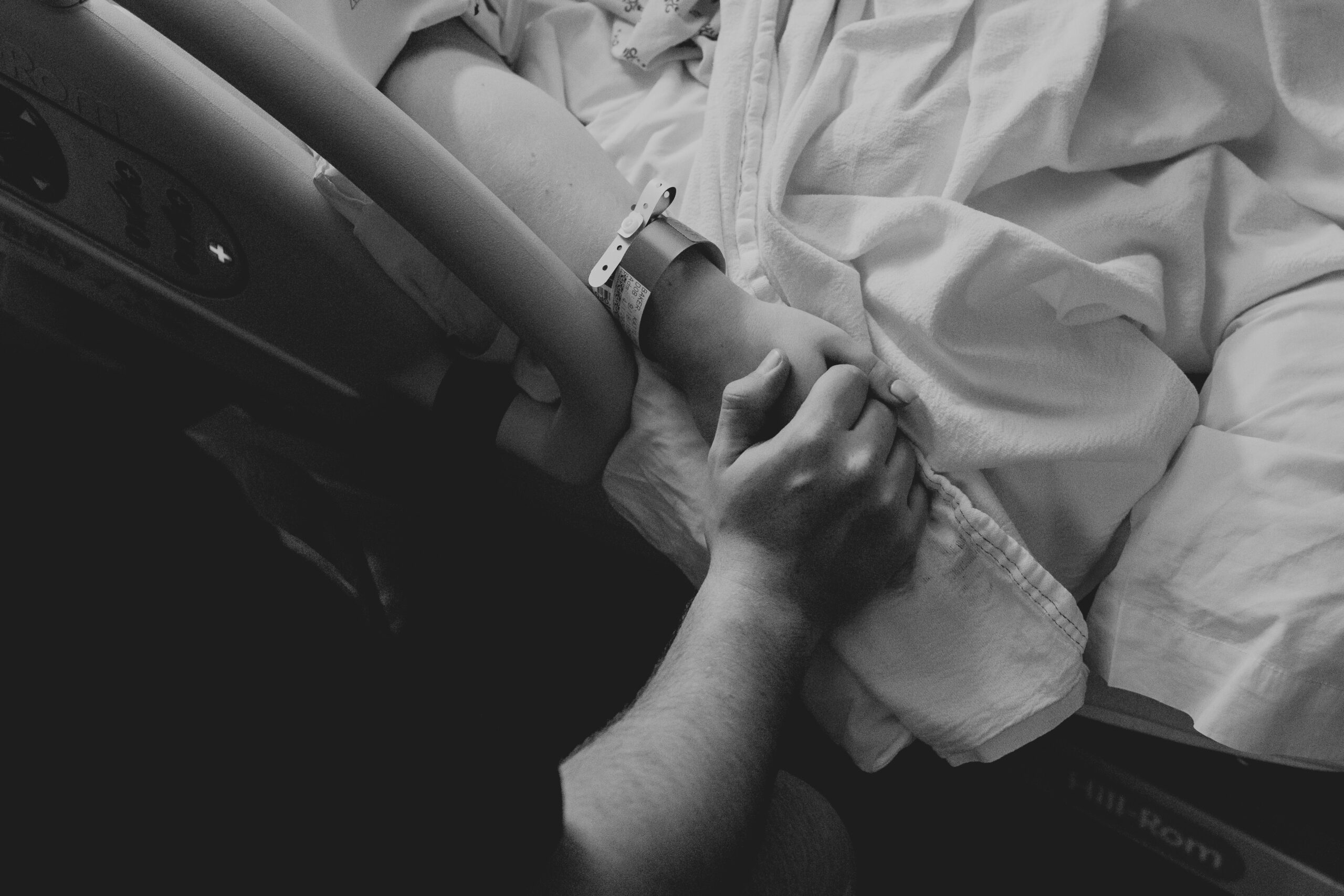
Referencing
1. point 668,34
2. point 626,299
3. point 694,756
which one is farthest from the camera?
point 668,34

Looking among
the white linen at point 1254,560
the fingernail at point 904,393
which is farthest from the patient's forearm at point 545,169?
the white linen at point 1254,560

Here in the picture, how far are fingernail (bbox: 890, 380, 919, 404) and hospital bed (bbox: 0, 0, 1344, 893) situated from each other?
0.65 ft

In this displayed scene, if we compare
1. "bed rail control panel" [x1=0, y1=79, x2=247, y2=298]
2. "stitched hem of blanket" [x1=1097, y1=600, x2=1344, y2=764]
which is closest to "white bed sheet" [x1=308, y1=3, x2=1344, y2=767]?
"stitched hem of blanket" [x1=1097, y1=600, x2=1344, y2=764]

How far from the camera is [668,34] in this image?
2.72 feet

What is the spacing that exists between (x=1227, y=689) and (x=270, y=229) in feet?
2.42

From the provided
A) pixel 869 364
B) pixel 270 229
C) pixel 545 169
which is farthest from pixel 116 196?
pixel 869 364

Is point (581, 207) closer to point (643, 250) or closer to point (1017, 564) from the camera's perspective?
point (643, 250)

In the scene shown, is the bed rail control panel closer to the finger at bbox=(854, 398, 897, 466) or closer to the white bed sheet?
the white bed sheet

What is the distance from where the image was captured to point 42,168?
698 mm

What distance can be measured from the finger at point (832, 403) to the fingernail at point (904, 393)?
0.9 inches

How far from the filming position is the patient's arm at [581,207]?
66cm

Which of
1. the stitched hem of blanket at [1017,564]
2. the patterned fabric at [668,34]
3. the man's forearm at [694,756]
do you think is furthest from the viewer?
the patterned fabric at [668,34]

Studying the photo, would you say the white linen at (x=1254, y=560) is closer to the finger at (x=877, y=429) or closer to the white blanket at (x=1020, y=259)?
the white blanket at (x=1020, y=259)

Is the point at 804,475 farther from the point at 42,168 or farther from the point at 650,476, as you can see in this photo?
the point at 42,168
